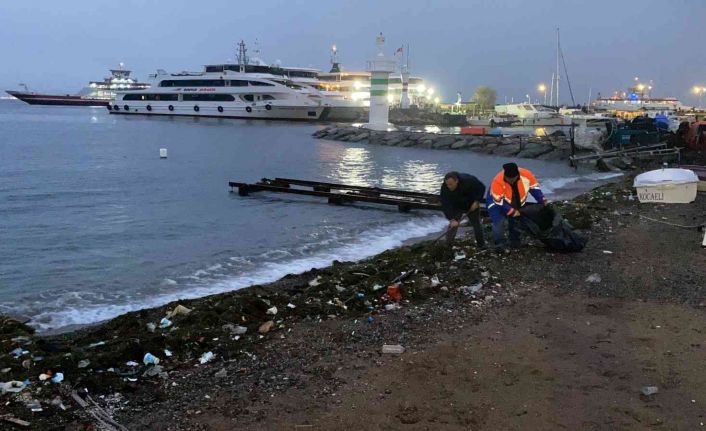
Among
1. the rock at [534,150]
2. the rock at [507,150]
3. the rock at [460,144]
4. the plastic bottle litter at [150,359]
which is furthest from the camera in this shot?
the rock at [460,144]

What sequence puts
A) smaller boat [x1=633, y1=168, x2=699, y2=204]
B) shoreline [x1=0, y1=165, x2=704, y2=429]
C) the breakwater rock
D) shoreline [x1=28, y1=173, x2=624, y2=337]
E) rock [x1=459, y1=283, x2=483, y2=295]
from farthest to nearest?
the breakwater rock, smaller boat [x1=633, y1=168, x2=699, y2=204], shoreline [x1=28, y1=173, x2=624, y2=337], rock [x1=459, y1=283, x2=483, y2=295], shoreline [x1=0, y1=165, x2=704, y2=429]

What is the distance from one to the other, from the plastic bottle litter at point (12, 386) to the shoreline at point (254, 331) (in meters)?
0.08

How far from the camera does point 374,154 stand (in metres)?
38.2

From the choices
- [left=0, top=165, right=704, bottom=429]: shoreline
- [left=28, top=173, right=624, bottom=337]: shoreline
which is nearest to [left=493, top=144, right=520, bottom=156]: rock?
[left=28, top=173, right=624, bottom=337]: shoreline

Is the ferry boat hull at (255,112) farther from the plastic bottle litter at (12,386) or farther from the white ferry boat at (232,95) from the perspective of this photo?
the plastic bottle litter at (12,386)

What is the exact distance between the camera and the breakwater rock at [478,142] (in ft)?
115

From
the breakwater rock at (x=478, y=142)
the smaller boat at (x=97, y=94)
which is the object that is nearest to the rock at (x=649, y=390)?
the breakwater rock at (x=478, y=142)

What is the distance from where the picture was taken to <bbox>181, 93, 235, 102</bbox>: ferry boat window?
276 feet

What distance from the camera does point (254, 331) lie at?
5848mm

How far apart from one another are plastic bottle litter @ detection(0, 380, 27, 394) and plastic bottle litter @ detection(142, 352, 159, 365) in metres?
0.92

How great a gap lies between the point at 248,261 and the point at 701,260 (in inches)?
290

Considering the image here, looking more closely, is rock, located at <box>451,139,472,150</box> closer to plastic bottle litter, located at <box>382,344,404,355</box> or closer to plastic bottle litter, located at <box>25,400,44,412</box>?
plastic bottle litter, located at <box>382,344,404,355</box>

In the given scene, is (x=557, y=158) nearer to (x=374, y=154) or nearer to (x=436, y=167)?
(x=436, y=167)

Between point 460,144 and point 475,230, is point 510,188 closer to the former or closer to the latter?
point 475,230
